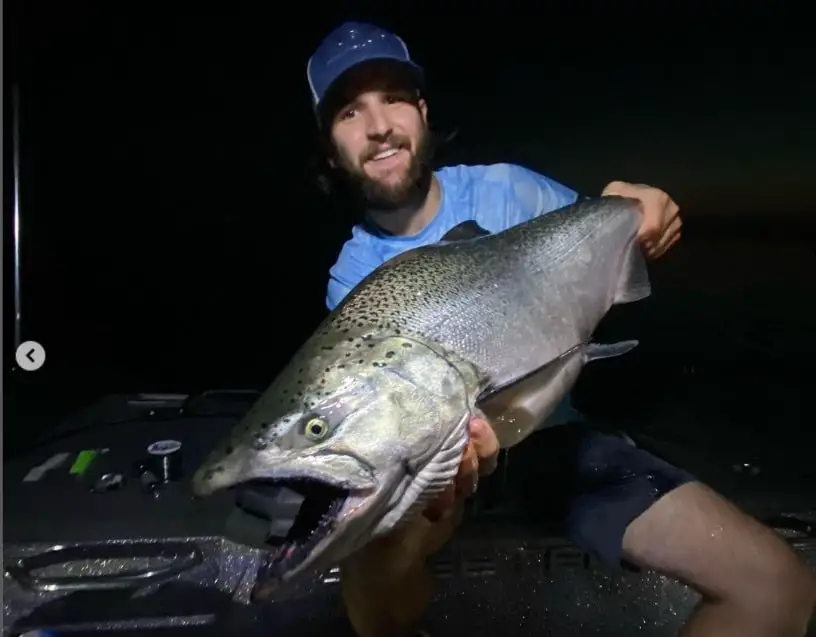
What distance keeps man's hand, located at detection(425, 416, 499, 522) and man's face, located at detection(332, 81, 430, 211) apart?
752mm

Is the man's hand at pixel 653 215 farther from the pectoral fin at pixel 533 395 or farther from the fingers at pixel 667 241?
the pectoral fin at pixel 533 395

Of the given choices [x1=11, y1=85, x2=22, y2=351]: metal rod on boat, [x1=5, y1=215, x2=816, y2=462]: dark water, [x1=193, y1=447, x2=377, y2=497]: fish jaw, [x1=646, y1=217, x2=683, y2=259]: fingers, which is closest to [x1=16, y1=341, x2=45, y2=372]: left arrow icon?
[x1=11, y1=85, x2=22, y2=351]: metal rod on boat

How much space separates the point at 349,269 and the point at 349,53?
1.74 ft

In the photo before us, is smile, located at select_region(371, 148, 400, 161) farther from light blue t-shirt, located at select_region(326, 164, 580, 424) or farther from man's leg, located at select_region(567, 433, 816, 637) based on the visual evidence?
man's leg, located at select_region(567, 433, 816, 637)

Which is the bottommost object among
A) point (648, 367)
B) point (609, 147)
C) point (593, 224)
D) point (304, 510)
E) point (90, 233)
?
point (648, 367)

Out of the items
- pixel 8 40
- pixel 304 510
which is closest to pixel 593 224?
pixel 304 510

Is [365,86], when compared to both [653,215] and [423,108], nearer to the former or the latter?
[423,108]

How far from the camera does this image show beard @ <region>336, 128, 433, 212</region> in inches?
63.9

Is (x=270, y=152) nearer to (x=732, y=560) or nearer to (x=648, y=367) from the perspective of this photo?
(x=648, y=367)

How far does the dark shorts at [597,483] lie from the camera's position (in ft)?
4.78

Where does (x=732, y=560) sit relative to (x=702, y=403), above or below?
above

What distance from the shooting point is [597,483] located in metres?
1.55

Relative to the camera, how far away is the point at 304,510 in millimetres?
1010

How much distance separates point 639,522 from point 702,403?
72.4 inches
